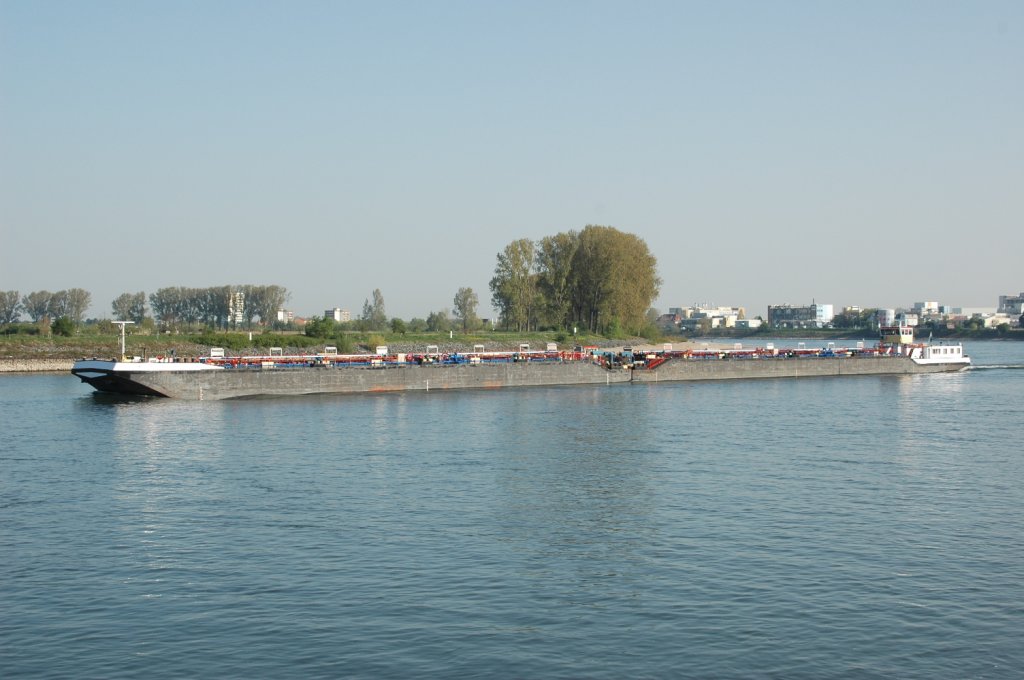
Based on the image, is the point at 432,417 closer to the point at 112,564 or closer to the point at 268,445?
the point at 268,445

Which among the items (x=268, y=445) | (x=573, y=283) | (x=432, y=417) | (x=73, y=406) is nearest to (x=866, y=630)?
(x=268, y=445)

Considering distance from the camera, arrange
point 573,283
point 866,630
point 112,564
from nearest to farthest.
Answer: point 866,630 → point 112,564 → point 573,283

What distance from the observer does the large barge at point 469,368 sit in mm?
57812

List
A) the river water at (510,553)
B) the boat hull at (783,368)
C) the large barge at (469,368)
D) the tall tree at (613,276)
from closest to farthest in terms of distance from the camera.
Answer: the river water at (510,553)
the large barge at (469,368)
the boat hull at (783,368)
the tall tree at (613,276)

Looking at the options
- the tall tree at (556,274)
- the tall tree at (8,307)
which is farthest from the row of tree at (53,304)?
the tall tree at (556,274)

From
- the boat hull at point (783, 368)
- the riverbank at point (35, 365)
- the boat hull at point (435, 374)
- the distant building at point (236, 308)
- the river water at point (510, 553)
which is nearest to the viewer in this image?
the river water at point (510, 553)

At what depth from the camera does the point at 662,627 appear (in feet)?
57.4

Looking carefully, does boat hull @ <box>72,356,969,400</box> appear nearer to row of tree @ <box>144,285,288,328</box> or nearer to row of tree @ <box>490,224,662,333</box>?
row of tree @ <box>490,224,662,333</box>

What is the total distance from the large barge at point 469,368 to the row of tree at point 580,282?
32.7 m

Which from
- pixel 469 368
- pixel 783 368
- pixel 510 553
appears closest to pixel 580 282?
pixel 783 368

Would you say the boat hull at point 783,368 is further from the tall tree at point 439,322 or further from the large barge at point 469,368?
the tall tree at point 439,322

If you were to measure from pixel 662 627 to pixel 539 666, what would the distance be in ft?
9.26

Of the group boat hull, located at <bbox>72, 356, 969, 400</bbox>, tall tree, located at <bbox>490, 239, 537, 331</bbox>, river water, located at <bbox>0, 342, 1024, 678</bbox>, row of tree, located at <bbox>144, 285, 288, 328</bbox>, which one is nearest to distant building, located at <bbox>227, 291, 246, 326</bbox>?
row of tree, located at <bbox>144, 285, 288, 328</bbox>

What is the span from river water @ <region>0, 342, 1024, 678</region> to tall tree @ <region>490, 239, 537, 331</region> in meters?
83.1
